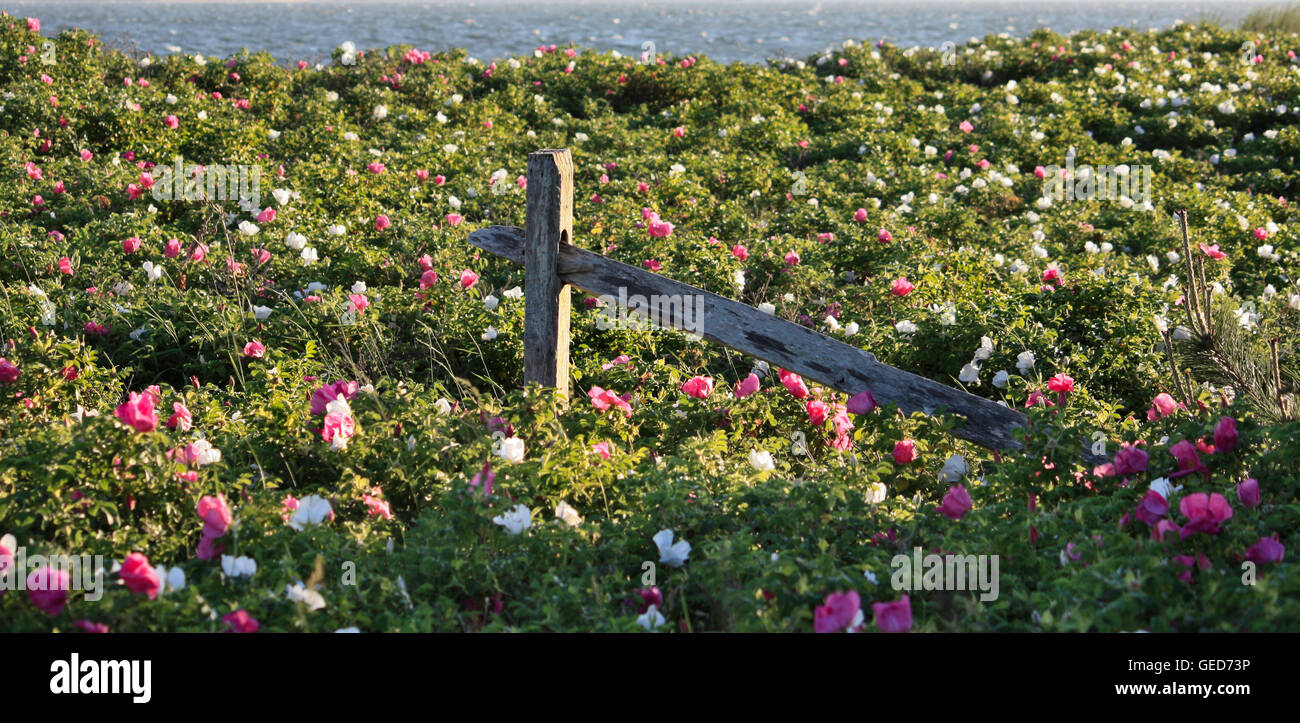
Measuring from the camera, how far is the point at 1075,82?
1184 cm

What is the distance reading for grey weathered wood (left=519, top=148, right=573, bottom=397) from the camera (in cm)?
356

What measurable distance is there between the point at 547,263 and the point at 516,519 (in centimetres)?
123

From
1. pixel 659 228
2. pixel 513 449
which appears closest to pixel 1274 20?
pixel 659 228

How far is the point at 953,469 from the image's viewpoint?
3.49 metres

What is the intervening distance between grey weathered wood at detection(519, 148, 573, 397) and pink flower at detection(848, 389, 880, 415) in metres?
1.10

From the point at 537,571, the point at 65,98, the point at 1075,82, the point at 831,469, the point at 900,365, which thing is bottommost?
the point at 537,571

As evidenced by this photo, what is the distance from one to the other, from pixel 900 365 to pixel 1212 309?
58.4 inches

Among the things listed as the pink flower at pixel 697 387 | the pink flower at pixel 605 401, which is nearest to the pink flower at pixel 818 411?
the pink flower at pixel 697 387

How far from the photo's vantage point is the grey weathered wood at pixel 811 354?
340cm

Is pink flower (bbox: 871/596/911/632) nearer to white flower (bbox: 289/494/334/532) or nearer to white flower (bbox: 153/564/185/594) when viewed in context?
white flower (bbox: 289/494/334/532)

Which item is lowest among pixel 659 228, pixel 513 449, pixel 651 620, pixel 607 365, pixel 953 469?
pixel 651 620

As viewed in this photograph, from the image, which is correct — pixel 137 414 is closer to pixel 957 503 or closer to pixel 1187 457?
pixel 957 503
